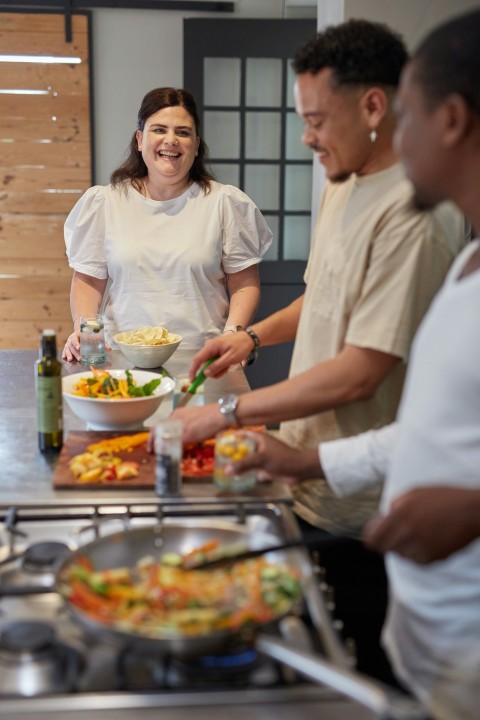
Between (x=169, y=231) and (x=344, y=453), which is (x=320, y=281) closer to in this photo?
(x=344, y=453)

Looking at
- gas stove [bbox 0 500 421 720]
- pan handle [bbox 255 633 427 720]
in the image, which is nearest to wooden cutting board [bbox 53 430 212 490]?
gas stove [bbox 0 500 421 720]

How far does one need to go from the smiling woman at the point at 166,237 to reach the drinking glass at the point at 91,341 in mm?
364

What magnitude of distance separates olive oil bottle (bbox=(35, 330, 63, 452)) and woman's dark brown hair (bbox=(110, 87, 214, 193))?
1.53m

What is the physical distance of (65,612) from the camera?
4.19 feet

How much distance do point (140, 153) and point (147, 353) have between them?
980 mm

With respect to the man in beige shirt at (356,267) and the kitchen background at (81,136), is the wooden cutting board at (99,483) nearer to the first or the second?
the man in beige shirt at (356,267)

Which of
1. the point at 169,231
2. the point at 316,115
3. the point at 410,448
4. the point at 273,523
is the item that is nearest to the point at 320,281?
the point at 316,115

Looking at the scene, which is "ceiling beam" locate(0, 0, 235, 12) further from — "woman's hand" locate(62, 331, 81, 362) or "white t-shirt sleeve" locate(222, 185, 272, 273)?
"woman's hand" locate(62, 331, 81, 362)

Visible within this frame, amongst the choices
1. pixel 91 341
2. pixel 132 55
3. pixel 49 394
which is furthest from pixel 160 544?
pixel 132 55

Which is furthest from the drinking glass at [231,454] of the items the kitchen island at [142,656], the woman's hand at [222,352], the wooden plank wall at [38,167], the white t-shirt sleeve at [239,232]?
the wooden plank wall at [38,167]

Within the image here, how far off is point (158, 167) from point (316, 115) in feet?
4.95

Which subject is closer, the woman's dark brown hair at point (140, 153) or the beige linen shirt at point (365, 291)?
the beige linen shirt at point (365, 291)

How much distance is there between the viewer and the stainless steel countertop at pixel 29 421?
1.73 m

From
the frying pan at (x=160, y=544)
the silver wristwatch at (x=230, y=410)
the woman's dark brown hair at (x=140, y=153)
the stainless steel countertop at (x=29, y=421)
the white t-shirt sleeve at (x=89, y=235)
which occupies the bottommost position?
the stainless steel countertop at (x=29, y=421)
